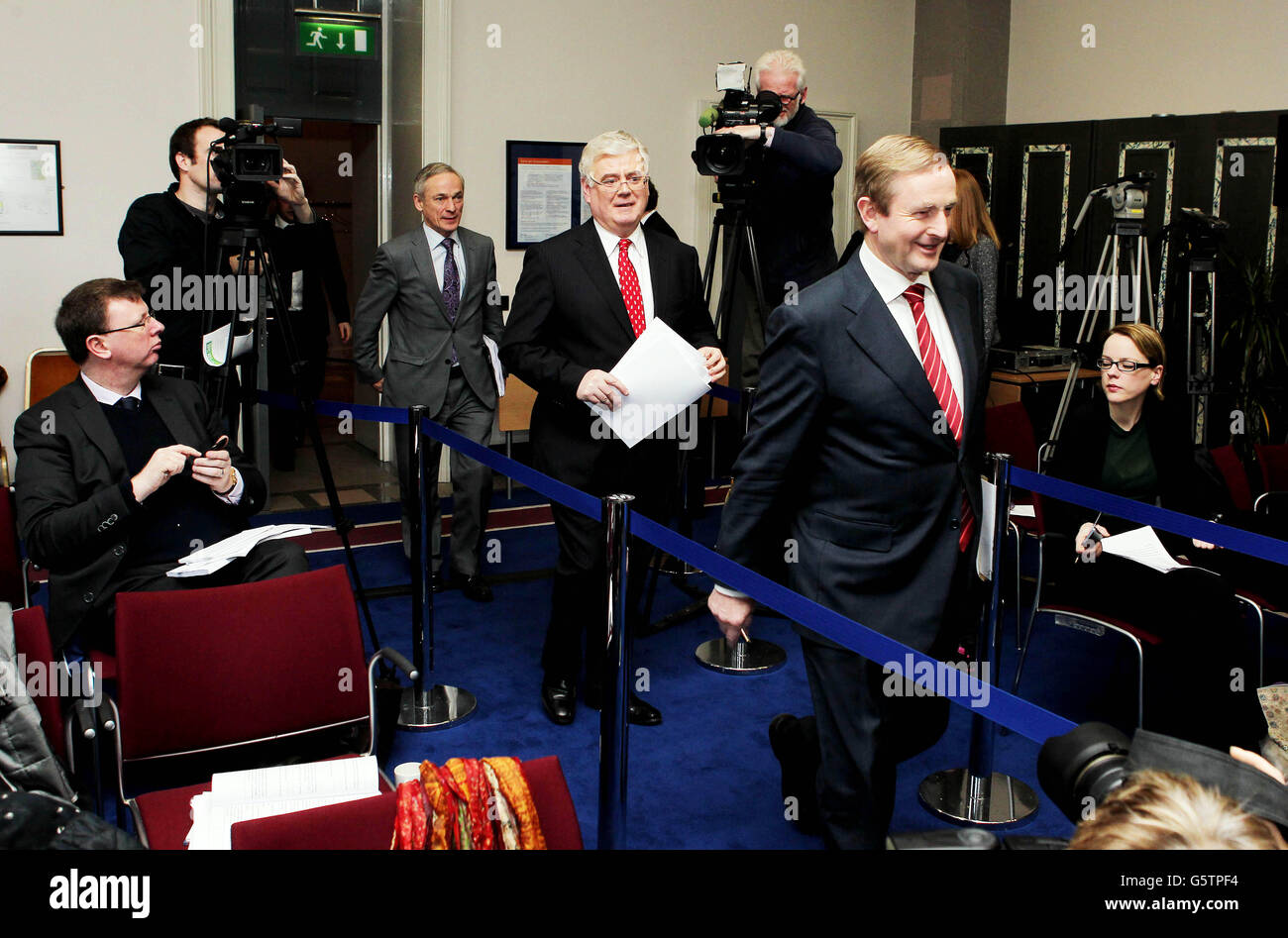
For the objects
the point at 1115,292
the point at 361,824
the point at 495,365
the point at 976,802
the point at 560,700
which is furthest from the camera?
the point at 1115,292

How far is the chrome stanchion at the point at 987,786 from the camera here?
320 centimetres

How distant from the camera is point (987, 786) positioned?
3.24 metres

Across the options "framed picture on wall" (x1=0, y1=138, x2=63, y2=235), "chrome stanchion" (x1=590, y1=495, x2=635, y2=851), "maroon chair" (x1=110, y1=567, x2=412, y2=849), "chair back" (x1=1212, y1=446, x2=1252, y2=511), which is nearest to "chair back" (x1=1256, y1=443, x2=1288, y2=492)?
"chair back" (x1=1212, y1=446, x2=1252, y2=511)

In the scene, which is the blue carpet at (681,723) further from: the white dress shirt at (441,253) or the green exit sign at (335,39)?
the green exit sign at (335,39)

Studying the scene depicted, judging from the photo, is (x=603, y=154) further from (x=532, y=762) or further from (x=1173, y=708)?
(x=1173, y=708)

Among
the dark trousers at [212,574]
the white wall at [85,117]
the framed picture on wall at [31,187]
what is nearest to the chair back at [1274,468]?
the dark trousers at [212,574]

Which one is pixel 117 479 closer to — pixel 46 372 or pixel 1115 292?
pixel 46 372

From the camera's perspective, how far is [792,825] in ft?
10.3

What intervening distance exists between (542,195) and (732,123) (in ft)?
9.90

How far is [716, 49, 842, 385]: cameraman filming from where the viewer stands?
428cm

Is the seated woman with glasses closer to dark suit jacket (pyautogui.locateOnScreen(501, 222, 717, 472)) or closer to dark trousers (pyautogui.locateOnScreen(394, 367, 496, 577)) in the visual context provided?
dark suit jacket (pyautogui.locateOnScreen(501, 222, 717, 472))

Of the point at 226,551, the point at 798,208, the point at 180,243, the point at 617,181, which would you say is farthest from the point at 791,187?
the point at 226,551
